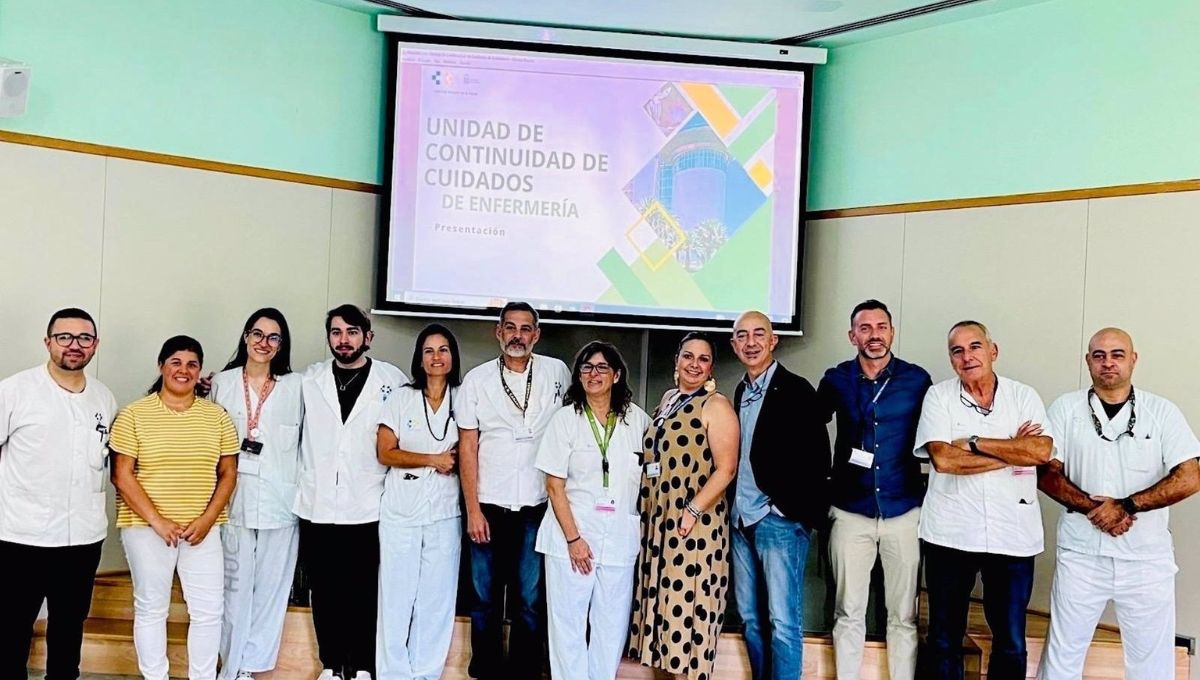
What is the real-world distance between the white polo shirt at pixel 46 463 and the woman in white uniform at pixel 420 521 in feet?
3.71

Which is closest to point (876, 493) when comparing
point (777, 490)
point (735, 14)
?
point (777, 490)

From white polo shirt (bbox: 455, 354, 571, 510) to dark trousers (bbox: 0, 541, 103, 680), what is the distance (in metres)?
1.57

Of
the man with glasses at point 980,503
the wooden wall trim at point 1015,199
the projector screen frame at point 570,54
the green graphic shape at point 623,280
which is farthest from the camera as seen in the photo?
the green graphic shape at point 623,280

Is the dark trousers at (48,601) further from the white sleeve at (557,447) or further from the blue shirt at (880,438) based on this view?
the blue shirt at (880,438)

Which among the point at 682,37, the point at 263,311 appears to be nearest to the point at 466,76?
the point at 682,37

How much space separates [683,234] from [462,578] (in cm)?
227

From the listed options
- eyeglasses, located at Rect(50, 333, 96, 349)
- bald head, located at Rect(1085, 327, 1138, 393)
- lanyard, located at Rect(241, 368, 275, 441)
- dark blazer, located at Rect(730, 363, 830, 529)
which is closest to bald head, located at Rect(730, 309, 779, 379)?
dark blazer, located at Rect(730, 363, 830, 529)

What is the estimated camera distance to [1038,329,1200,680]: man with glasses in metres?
4.33

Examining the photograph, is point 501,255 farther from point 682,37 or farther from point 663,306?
point 682,37

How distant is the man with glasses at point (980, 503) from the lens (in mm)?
4316

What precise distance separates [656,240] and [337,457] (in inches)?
93.5

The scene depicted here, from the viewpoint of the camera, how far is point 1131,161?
523 centimetres

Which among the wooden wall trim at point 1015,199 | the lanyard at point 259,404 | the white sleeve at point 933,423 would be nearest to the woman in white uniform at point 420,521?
the lanyard at point 259,404

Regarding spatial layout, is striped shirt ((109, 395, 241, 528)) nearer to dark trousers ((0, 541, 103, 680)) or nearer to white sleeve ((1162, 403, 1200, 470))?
dark trousers ((0, 541, 103, 680))
